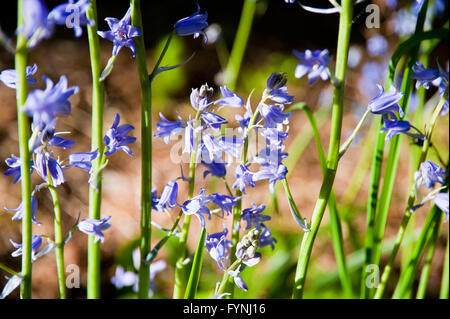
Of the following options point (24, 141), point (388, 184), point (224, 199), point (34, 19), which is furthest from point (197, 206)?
point (388, 184)

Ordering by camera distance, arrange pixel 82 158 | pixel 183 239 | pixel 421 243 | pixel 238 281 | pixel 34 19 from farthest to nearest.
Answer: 1. pixel 421 243
2. pixel 183 239
3. pixel 238 281
4. pixel 82 158
5. pixel 34 19

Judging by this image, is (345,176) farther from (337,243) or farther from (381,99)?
(381,99)

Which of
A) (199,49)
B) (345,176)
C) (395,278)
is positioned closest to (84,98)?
(199,49)

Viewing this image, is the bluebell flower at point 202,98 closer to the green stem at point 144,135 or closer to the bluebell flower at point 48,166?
the green stem at point 144,135

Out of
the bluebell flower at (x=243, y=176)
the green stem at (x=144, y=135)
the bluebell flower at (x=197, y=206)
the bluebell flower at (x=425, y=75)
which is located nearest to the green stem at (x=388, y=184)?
the bluebell flower at (x=425, y=75)

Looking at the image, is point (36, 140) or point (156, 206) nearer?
point (36, 140)

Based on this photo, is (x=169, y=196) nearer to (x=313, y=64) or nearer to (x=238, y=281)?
(x=238, y=281)

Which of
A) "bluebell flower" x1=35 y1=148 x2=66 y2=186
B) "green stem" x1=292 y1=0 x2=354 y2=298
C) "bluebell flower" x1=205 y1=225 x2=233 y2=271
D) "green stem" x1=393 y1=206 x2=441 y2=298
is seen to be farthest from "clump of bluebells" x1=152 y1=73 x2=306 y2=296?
"green stem" x1=393 y1=206 x2=441 y2=298
